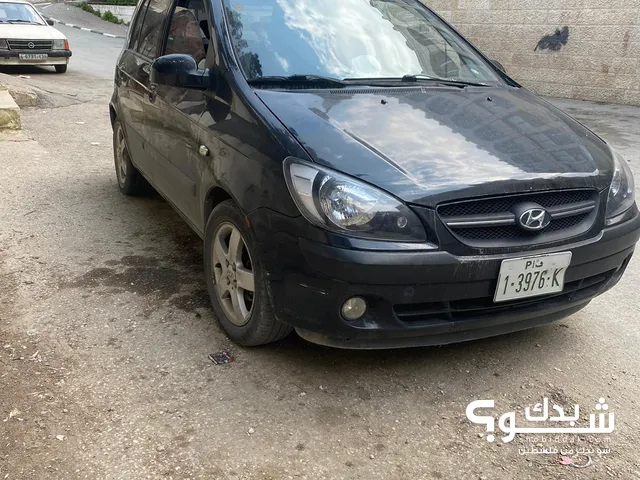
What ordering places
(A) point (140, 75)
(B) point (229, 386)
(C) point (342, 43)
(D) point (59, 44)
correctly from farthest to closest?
(D) point (59, 44) < (A) point (140, 75) < (C) point (342, 43) < (B) point (229, 386)

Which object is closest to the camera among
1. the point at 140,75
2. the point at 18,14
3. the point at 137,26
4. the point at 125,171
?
the point at 140,75

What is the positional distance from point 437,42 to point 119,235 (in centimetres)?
251

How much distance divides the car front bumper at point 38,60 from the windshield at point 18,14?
3.90ft

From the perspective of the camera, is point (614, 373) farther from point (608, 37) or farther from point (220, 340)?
point (608, 37)

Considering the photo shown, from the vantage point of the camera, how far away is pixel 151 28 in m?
4.47

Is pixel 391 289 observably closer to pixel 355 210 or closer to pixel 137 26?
pixel 355 210

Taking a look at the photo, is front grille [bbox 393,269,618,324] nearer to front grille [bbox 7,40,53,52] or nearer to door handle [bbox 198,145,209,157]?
door handle [bbox 198,145,209,157]

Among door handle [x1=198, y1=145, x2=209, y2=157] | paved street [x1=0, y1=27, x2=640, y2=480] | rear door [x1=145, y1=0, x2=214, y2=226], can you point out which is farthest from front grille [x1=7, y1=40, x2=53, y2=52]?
door handle [x1=198, y1=145, x2=209, y2=157]

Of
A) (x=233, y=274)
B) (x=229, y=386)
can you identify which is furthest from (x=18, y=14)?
(x=229, y=386)

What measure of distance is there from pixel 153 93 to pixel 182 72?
925 mm

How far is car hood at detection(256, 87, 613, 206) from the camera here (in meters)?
2.54

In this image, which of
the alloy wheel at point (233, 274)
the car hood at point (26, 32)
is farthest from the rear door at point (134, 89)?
the car hood at point (26, 32)

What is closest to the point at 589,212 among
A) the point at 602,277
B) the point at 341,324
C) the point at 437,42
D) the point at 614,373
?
the point at 602,277

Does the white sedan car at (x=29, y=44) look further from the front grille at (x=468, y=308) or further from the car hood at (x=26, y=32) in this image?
the front grille at (x=468, y=308)
